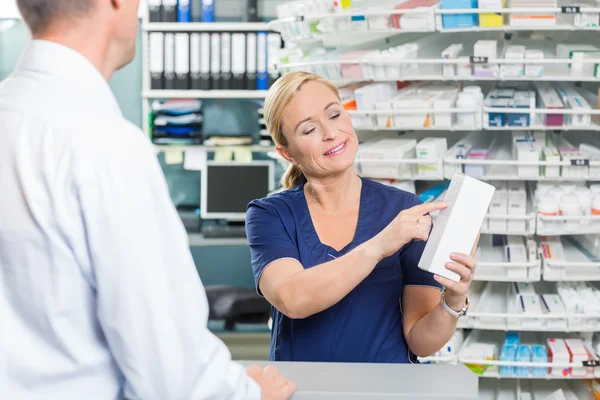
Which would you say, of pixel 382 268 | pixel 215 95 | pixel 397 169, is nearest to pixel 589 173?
pixel 397 169

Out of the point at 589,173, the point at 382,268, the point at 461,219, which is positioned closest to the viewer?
the point at 461,219

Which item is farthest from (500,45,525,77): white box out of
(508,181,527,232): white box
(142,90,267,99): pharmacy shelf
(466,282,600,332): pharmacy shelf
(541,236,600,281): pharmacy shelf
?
(142,90,267,99): pharmacy shelf

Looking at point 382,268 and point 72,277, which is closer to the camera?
point 72,277

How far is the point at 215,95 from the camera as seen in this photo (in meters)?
4.38

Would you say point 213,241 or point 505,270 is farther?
point 213,241

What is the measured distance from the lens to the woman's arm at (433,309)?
1.35 meters

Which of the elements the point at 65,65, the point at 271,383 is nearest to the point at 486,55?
the point at 271,383

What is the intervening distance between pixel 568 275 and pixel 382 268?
81cm

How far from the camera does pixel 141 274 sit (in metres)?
0.82

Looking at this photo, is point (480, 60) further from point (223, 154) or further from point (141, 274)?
point (223, 154)

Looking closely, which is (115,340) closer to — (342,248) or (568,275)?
(342,248)

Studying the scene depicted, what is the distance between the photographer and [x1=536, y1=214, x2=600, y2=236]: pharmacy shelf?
211 centimetres

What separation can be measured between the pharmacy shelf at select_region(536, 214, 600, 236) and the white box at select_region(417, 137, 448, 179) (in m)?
0.30

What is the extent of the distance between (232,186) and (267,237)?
119 inches
